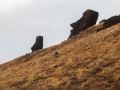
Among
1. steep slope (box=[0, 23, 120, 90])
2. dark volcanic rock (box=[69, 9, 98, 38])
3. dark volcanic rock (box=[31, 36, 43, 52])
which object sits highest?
dark volcanic rock (box=[69, 9, 98, 38])

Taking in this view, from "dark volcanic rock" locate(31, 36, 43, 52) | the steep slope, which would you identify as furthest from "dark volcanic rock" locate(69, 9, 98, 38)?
the steep slope

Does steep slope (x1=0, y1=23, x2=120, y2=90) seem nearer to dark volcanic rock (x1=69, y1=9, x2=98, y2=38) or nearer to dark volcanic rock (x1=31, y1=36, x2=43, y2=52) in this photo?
dark volcanic rock (x1=69, y1=9, x2=98, y2=38)

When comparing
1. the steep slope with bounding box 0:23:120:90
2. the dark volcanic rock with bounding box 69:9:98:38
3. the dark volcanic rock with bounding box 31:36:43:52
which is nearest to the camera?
the steep slope with bounding box 0:23:120:90

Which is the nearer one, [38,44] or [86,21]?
[86,21]

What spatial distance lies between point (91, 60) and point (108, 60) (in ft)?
6.54

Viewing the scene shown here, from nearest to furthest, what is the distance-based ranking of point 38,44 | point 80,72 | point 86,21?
point 80,72
point 86,21
point 38,44

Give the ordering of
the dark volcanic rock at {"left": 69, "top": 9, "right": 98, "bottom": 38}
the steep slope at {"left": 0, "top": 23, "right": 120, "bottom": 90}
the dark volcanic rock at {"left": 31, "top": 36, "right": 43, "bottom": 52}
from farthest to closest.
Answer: the dark volcanic rock at {"left": 31, "top": 36, "right": 43, "bottom": 52}, the dark volcanic rock at {"left": 69, "top": 9, "right": 98, "bottom": 38}, the steep slope at {"left": 0, "top": 23, "right": 120, "bottom": 90}

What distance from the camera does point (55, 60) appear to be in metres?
26.0

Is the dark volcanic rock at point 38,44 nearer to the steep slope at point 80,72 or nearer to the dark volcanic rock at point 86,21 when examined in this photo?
the dark volcanic rock at point 86,21

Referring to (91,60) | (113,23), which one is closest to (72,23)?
(113,23)

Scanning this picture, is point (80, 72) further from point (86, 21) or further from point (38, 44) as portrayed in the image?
point (38, 44)

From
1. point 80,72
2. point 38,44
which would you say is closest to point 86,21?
point 38,44

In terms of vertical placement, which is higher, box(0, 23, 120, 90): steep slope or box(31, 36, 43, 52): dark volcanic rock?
box(31, 36, 43, 52): dark volcanic rock

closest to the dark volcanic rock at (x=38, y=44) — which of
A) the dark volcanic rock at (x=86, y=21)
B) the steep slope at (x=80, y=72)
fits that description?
the dark volcanic rock at (x=86, y=21)
